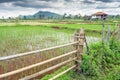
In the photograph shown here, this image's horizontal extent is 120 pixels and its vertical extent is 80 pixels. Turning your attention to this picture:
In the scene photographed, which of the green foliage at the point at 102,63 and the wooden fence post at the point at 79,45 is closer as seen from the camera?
the green foliage at the point at 102,63

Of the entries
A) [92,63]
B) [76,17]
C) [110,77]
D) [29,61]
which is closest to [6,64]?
[29,61]

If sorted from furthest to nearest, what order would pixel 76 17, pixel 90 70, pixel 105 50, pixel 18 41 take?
pixel 76 17 → pixel 18 41 → pixel 105 50 → pixel 90 70

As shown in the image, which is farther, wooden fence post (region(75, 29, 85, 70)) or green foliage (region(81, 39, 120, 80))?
wooden fence post (region(75, 29, 85, 70))

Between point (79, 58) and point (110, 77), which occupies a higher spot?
point (79, 58)

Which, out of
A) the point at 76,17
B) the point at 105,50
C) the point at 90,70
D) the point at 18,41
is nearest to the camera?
the point at 90,70

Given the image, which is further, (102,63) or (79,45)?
(102,63)

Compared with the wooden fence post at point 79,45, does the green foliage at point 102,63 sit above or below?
below

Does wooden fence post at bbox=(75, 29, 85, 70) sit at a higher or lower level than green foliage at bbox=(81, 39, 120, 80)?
higher

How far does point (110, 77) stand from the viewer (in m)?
5.98

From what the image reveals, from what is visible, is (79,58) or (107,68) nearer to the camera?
(79,58)

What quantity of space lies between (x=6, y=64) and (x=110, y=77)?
10.2ft

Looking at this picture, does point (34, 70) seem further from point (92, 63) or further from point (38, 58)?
point (92, 63)

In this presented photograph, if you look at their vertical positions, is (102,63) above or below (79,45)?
below

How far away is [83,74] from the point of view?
629 centimetres
